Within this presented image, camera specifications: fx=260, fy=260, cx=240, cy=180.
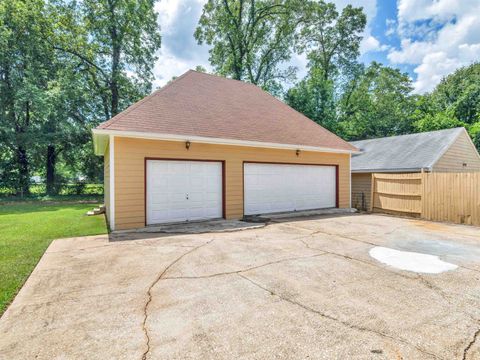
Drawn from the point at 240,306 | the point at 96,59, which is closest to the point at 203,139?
the point at 240,306

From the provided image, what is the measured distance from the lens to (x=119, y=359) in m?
2.10

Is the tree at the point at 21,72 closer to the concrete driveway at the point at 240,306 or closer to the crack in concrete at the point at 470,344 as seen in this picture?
the concrete driveway at the point at 240,306

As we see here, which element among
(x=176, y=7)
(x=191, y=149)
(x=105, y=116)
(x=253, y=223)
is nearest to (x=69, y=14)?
(x=105, y=116)

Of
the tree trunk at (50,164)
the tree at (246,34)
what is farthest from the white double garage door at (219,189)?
the tree trunk at (50,164)

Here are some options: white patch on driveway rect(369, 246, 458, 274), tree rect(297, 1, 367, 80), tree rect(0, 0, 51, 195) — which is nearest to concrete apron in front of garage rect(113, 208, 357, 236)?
white patch on driveway rect(369, 246, 458, 274)

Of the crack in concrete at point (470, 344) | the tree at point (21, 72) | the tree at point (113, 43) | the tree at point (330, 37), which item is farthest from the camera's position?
the tree at point (330, 37)

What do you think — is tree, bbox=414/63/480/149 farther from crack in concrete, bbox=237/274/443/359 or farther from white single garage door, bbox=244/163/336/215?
crack in concrete, bbox=237/274/443/359

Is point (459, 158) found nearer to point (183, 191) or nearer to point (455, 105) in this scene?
point (183, 191)

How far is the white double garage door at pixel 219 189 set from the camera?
787 centimetres

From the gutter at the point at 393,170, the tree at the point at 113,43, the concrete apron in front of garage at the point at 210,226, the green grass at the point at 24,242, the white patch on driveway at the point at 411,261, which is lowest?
the white patch on driveway at the point at 411,261

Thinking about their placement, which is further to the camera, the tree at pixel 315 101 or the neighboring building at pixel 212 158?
the tree at pixel 315 101

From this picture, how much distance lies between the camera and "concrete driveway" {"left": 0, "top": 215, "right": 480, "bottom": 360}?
225 centimetres

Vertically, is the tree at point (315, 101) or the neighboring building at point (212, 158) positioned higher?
the tree at point (315, 101)

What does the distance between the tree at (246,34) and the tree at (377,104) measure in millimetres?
7881
